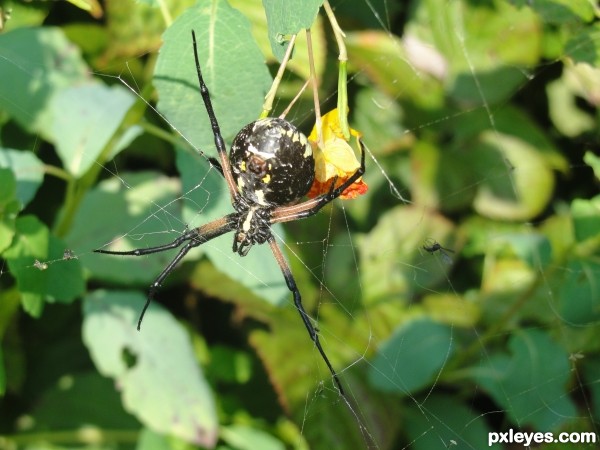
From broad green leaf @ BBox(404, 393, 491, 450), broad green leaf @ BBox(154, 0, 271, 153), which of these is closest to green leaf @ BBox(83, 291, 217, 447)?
broad green leaf @ BBox(404, 393, 491, 450)

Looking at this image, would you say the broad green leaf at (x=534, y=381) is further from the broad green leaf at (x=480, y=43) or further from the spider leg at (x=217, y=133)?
the spider leg at (x=217, y=133)

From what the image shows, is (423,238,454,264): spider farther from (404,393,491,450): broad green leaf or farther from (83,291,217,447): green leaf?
(83,291,217,447): green leaf

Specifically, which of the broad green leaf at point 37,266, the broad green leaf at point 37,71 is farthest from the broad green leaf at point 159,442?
the broad green leaf at point 37,71

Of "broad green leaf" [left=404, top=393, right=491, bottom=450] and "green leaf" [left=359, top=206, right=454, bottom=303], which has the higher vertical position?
"green leaf" [left=359, top=206, right=454, bottom=303]

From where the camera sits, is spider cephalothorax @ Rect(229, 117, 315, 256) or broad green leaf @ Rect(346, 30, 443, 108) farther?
broad green leaf @ Rect(346, 30, 443, 108)

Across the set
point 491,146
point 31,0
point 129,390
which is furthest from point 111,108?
point 491,146

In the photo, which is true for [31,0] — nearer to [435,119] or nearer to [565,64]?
[435,119]
